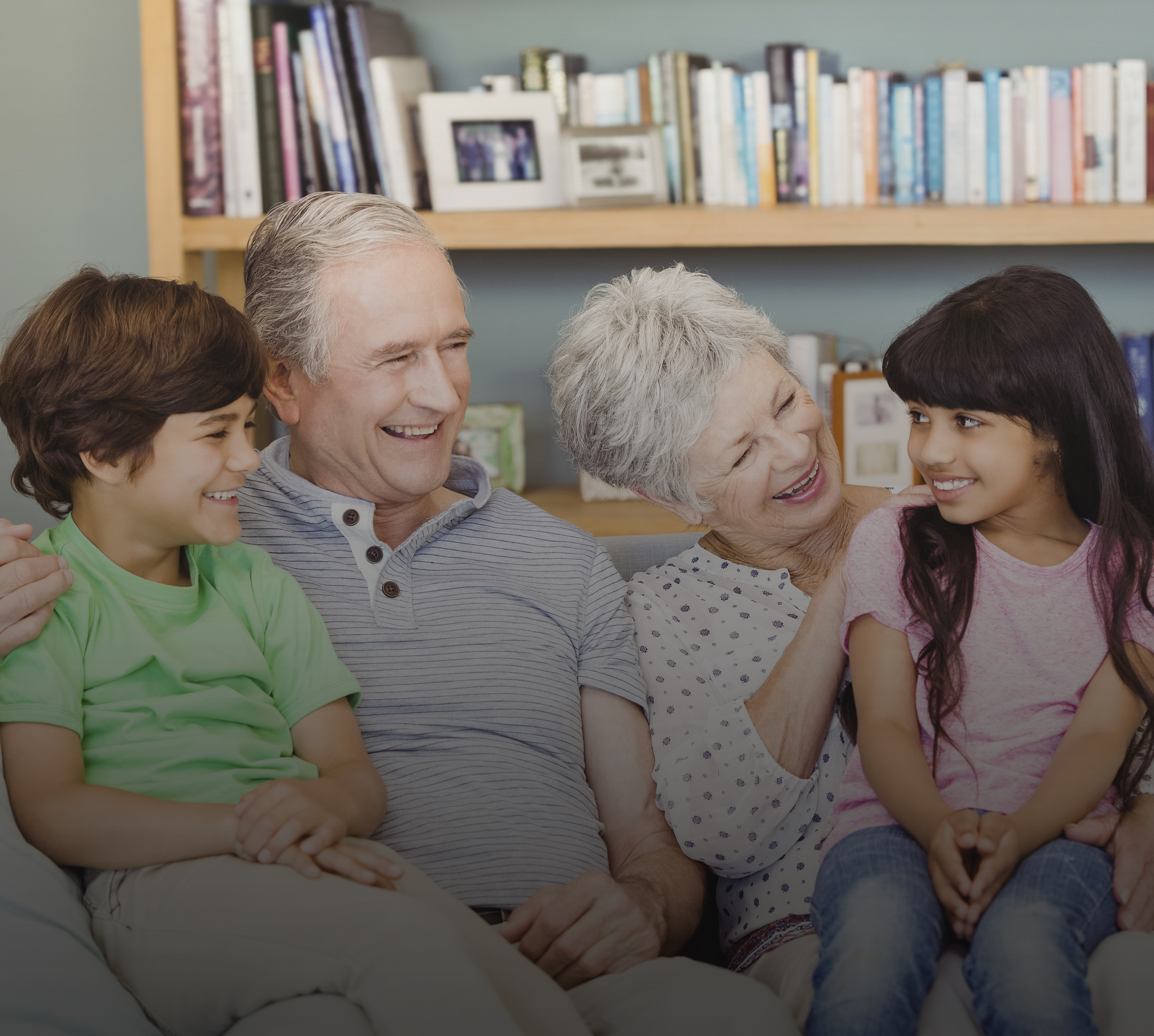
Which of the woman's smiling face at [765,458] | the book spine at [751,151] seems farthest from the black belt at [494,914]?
the book spine at [751,151]

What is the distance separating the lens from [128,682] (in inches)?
40.6

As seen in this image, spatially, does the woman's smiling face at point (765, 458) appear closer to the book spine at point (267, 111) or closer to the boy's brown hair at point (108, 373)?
the boy's brown hair at point (108, 373)

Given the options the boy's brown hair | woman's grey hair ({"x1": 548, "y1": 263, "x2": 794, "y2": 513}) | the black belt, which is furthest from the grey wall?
the black belt

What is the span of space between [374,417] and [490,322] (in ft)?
4.14

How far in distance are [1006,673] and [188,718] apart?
30.9 inches

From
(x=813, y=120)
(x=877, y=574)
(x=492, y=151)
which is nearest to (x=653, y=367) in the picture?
(x=877, y=574)

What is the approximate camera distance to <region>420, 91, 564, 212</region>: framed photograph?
83.5 inches

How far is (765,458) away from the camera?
4.36 feet

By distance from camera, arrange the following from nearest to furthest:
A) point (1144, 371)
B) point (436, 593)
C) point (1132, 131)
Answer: point (436, 593), point (1132, 131), point (1144, 371)

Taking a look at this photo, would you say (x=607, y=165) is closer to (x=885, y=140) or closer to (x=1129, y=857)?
(x=885, y=140)

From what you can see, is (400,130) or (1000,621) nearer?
(1000,621)

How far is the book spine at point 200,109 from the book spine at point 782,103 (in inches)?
40.7

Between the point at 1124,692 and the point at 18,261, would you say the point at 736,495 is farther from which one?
the point at 18,261

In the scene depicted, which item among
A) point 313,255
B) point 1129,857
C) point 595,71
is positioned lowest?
point 1129,857
